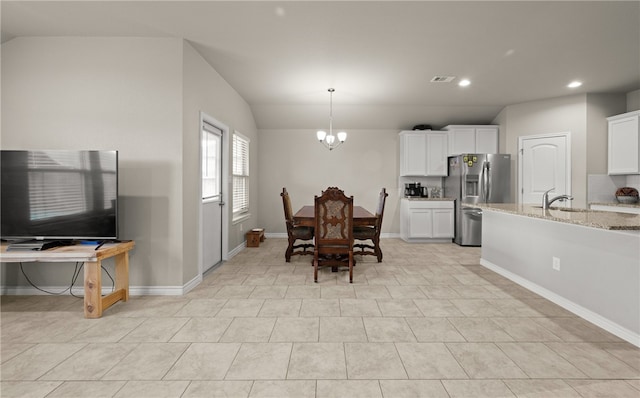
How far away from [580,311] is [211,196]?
14.0 ft

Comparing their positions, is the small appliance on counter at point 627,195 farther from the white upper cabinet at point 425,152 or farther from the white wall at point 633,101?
the white upper cabinet at point 425,152

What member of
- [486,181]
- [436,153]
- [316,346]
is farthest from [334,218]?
[436,153]

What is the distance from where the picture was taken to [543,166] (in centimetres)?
543

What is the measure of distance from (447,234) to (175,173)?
518 cm

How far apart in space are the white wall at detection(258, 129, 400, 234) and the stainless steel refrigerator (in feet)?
4.41

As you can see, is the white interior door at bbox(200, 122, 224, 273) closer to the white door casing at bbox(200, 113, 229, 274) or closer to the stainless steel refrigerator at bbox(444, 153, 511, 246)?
the white door casing at bbox(200, 113, 229, 274)

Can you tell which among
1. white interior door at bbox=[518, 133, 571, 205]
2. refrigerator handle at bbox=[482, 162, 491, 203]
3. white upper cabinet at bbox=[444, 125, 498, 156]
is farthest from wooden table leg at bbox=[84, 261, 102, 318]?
white interior door at bbox=[518, 133, 571, 205]

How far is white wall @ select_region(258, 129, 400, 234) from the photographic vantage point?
686cm

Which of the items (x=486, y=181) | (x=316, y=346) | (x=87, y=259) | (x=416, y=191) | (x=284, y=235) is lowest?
(x=316, y=346)

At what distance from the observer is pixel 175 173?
3201mm

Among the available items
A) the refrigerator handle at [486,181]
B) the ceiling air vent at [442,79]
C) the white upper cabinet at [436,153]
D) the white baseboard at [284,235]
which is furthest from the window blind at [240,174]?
the refrigerator handle at [486,181]

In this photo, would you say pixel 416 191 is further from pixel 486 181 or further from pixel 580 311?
pixel 580 311

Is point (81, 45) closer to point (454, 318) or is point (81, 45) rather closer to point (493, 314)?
point (454, 318)

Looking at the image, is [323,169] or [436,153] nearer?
[436,153]
